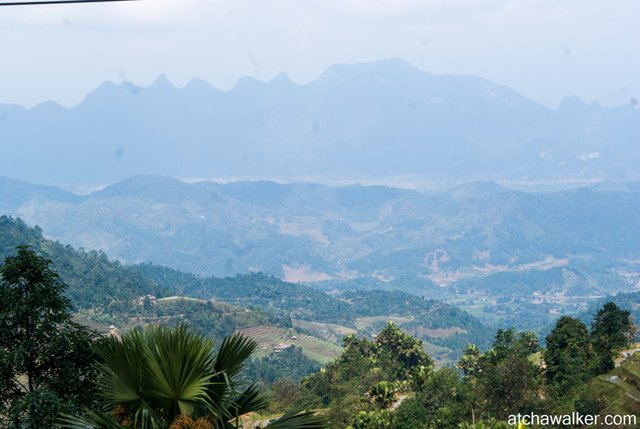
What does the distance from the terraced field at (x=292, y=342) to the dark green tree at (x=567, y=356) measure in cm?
6348

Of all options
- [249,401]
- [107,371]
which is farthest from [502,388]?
[107,371]

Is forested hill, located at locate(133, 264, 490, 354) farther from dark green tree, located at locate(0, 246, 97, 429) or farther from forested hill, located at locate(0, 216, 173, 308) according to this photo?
dark green tree, located at locate(0, 246, 97, 429)

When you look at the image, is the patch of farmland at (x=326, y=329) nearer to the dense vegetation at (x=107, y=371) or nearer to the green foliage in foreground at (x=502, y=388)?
the green foliage in foreground at (x=502, y=388)

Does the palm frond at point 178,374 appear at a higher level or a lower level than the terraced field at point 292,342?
higher

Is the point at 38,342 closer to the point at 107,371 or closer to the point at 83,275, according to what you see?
the point at 107,371

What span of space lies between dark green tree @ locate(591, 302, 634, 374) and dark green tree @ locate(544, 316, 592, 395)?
499 millimetres

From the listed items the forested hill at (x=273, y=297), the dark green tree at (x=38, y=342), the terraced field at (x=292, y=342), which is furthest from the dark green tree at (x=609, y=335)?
the forested hill at (x=273, y=297)

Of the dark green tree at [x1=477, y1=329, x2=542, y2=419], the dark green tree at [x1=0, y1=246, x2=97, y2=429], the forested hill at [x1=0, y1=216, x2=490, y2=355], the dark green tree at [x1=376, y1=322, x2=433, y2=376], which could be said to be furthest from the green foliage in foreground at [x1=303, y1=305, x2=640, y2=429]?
the forested hill at [x1=0, y1=216, x2=490, y2=355]

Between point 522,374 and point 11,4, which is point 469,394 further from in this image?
point 11,4

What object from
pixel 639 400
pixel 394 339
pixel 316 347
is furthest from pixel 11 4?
pixel 316 347

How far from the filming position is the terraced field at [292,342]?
100312mm

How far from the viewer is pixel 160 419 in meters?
8.38

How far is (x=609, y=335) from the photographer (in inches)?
1368

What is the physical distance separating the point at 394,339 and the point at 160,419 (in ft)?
146
